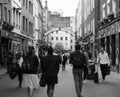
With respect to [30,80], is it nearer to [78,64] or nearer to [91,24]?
[78,64]

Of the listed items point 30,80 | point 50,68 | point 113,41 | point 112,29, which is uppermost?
point 112,29

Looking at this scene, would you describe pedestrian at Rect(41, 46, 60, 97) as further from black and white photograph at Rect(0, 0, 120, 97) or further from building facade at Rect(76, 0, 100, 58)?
building facade at Rect(76, 0, 100, 58)

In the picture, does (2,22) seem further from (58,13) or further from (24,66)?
(58,13)

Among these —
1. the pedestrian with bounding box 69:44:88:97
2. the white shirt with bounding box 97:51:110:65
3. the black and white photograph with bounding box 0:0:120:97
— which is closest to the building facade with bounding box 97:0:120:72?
the black and white photograph with bounding box 0:0:120:97

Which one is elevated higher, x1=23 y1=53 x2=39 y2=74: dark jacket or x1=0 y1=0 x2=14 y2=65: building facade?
x1=0 y1=0 x2=14 y2=65: building facade

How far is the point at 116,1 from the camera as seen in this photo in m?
27.5

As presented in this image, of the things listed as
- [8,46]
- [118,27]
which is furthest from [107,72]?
[8,46]

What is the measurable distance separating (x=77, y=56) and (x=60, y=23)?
5025 inches

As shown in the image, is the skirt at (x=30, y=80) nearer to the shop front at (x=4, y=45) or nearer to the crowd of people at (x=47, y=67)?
the crowd of people at (x=47, y=67)

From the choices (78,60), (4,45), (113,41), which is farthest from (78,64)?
(4,45)

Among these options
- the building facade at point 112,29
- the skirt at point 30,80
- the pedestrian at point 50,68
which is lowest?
the skirt at point 30,80

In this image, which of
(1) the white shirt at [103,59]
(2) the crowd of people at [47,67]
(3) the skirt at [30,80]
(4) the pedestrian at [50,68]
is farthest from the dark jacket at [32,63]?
(1) the white shirt at [103,59]

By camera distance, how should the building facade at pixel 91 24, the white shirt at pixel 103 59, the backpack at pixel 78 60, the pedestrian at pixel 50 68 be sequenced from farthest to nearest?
the building facade at pixel 91 24 < the white shirt at pixel 103 59 < the backpack at pixel 78 60 < the pedestrian at pixel 50 68

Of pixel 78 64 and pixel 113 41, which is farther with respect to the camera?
pixel 113 41
